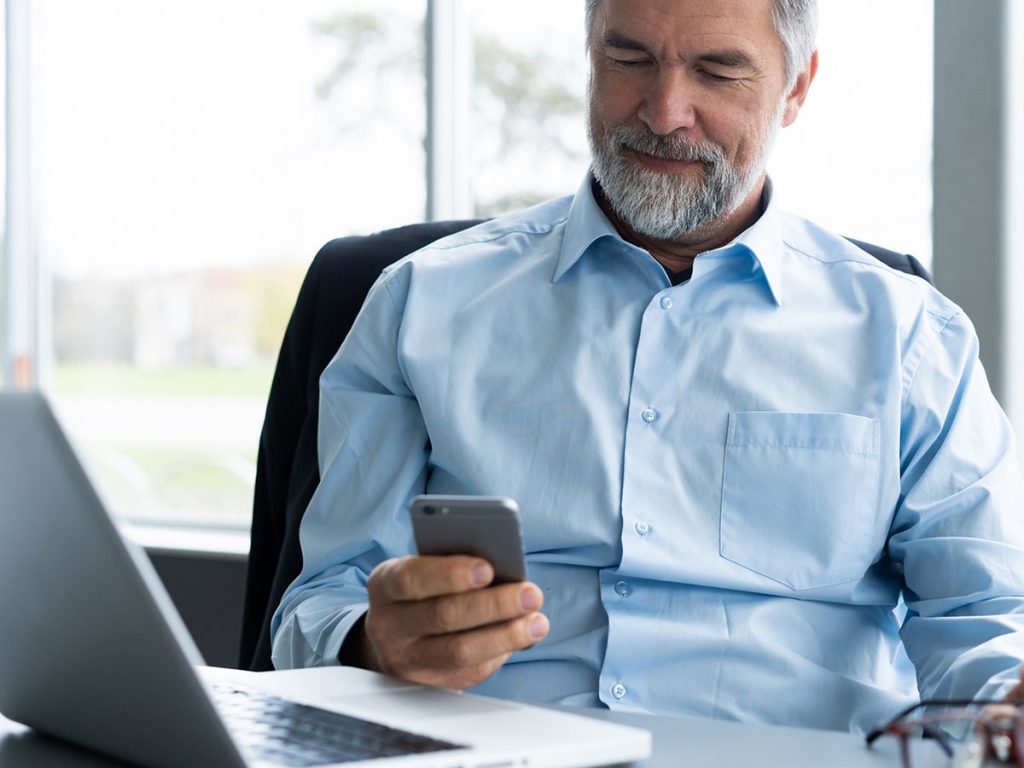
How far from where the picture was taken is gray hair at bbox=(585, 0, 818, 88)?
1434 mm

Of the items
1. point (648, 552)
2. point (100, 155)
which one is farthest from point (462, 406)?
point (100, 155)

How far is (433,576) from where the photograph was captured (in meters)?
0.88

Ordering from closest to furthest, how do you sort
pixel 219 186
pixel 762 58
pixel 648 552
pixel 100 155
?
pixel 648 552 → pixel 762 58 → pixel 219 186 → pixel 100 155

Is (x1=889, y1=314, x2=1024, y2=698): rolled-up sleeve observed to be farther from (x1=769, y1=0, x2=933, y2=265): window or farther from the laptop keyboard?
(x1=769, y1=0, x2=933, y2=265): window

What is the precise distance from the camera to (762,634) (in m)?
1.27

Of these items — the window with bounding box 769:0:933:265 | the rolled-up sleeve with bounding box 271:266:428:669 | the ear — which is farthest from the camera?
the window with bounding box 769:0:933:265

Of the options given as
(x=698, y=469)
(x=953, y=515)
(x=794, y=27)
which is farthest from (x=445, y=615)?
(x=794, y=27)

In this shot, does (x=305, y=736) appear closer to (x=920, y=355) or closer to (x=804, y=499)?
(x=804, y=499)

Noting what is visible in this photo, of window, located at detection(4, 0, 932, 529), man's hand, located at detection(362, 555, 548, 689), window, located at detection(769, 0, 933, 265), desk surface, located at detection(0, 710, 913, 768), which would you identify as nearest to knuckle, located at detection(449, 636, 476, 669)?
man's hand, located at detection(362, 555, 548, 689)

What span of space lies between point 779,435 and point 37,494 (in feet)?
2.69

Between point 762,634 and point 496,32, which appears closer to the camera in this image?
point 762,634

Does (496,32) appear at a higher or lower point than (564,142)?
higher

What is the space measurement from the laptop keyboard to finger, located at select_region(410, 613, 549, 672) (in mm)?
124

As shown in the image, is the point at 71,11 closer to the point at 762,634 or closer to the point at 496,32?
the point at 496,32
